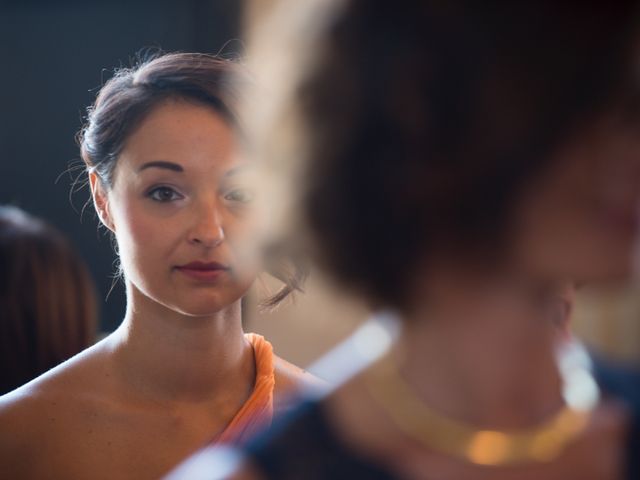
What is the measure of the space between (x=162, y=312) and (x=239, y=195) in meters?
0.25

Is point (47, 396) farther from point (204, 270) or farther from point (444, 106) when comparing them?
point (444, 106)

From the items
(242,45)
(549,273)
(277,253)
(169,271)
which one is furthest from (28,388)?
(242,45)

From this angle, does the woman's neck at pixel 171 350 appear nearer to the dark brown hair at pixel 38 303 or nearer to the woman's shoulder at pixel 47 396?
the woman's shoulder at pixel 47 396

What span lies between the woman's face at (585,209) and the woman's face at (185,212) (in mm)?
884

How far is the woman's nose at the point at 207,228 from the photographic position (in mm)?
1838

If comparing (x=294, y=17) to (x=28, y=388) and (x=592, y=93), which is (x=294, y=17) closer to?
(x=592, y=93)

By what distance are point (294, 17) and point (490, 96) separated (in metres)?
0.20

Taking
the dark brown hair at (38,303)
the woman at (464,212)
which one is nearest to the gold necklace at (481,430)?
the woman at (464,212)

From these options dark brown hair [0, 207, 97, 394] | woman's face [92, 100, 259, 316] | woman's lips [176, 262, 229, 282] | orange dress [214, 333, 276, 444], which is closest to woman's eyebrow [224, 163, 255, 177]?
woman's face [92, 100, 259, 316]

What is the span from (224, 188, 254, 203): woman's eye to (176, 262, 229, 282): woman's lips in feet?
0.38

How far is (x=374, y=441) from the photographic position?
1022 mm

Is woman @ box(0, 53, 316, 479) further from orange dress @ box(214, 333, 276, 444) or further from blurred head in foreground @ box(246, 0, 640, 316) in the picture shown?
blurred head in foreground @ box(246, 0, 640, 316)

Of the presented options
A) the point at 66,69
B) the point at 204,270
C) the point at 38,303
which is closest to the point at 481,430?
the point at 204,270

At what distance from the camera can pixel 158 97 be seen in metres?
1.98
